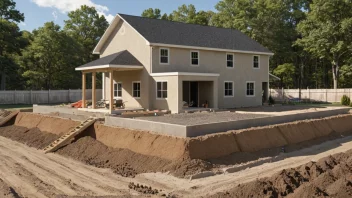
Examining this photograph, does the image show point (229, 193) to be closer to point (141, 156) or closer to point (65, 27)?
point (141, 156)

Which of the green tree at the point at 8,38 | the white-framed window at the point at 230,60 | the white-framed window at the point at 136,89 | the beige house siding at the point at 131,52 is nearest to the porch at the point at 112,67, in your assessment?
the beige house siding at the point at 131,52

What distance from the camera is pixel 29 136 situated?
63.6 feet

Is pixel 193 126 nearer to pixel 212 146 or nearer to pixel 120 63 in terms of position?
pixel 212 146

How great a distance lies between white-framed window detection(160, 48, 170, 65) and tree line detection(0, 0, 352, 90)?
76.7 ft

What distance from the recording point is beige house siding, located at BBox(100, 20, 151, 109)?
75.9 feet

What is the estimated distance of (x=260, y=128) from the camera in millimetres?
15102

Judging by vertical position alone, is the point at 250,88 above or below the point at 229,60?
below

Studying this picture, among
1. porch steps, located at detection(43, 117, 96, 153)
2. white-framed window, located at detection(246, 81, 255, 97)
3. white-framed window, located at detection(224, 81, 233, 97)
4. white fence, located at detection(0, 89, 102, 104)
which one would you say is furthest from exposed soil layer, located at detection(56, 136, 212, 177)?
white fence, located at detection(0, 89, 102, 104)

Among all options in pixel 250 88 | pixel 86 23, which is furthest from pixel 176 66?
pixel 86 23

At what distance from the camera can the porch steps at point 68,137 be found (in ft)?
52.4

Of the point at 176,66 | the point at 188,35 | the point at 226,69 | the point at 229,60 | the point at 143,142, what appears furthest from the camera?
the point at 229,60

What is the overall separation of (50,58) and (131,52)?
74.1 feet

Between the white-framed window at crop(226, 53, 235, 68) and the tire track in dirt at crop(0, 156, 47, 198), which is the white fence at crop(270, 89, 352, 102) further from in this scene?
the tire track in dirt at crop(0, 156, 47, 198)

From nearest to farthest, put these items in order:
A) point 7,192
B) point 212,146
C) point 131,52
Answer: point 7,192 → point 212,146 → point 131,52
